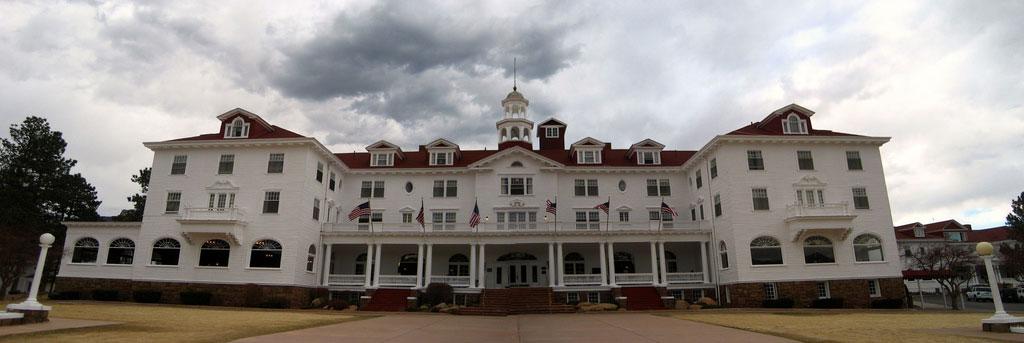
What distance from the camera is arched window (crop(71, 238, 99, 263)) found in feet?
122

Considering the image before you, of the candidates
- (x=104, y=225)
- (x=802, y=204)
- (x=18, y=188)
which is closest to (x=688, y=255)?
(x=802, y=204)

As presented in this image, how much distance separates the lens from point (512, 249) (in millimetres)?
42688

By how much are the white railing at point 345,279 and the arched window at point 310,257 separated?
1.46m

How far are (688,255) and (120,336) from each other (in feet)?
119

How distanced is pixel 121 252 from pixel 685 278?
3691 centimetres

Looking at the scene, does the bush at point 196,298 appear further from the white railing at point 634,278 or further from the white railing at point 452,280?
the white railing at point 634,278

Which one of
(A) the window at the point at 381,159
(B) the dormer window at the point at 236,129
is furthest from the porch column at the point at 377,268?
(B) the dormer window at the point at 236,129

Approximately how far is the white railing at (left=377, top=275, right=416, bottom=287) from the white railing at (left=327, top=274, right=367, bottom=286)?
1198mm

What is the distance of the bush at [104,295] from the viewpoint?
114 feet

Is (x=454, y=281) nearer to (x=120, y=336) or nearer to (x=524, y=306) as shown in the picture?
(x=524, y=306)

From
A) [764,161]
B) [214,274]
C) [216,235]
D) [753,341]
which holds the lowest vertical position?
[753,341]

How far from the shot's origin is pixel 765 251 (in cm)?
3531

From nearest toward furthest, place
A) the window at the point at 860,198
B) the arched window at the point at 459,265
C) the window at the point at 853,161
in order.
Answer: the window at the point at 860,198 < the window at the point at 853,161 < the arched window at the point at 459,265

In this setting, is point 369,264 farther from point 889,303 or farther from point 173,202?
point 889,303
